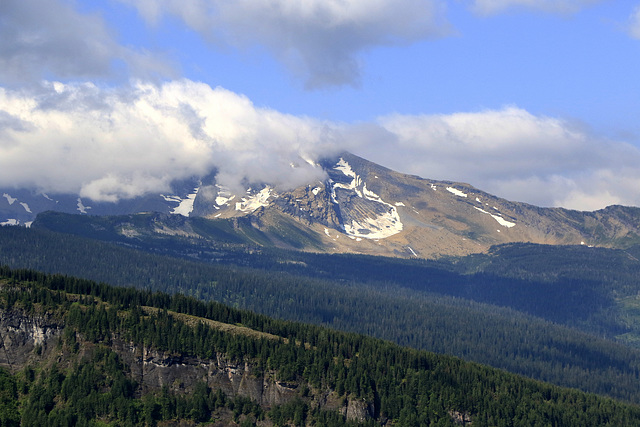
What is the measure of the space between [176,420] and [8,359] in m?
38.6

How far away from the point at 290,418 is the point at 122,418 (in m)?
35.6

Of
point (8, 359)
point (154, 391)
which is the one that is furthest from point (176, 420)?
point (8, 359)

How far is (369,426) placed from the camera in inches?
7830

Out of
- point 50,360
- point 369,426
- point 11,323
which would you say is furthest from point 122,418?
point 369,426

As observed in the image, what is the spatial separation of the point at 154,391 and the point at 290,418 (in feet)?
96.9

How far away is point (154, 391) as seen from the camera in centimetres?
19688

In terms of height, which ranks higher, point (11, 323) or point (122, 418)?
point (11, 323)

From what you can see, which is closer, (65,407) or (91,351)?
(65,407)

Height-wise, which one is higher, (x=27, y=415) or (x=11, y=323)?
(x=11, y=323)

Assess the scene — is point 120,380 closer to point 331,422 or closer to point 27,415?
point 27,415

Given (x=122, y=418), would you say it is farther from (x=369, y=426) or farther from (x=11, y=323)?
(x=369, y=426)

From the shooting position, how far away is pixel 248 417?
19675 cm

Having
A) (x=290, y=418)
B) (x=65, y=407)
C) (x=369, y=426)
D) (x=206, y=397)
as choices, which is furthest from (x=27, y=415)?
(x=369, y=426)

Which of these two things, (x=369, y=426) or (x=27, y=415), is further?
(x=369, y=426)
